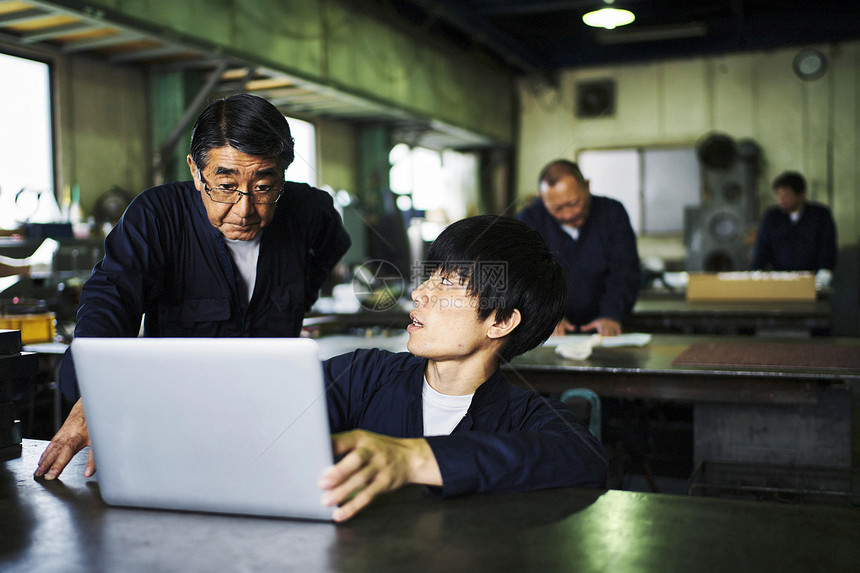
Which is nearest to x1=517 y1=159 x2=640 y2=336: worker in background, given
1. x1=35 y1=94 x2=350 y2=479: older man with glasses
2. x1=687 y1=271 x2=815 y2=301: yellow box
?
x1=35 y1=94 x2=350 y2=479: older man with glasses

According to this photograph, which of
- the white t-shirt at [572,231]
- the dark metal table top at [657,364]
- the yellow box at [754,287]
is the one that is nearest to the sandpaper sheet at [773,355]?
the dark metal table top at [657,364]

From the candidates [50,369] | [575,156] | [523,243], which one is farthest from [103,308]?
[575,156]

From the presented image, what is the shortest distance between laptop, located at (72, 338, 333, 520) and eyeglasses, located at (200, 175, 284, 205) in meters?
0.76

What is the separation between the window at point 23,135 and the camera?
391cm

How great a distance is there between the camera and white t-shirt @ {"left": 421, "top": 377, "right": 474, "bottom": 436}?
4.31 ft

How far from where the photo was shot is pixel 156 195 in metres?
1.79

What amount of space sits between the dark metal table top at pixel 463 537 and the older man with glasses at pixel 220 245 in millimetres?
517

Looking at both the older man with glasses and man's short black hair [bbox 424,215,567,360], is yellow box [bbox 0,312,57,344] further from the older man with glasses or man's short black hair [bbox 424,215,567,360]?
man's short black hair [bbox 424,215,567,360]

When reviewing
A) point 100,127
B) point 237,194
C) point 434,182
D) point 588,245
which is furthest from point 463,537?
point 434,182

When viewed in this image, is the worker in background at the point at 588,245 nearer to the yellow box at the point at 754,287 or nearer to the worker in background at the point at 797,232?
the yellow box at the point at 754,287

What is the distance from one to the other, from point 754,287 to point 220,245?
348 cm

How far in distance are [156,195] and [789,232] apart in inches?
192

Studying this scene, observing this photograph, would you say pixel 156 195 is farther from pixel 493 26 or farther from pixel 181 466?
pixel 493 26

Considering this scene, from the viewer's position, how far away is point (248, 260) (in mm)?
1938
